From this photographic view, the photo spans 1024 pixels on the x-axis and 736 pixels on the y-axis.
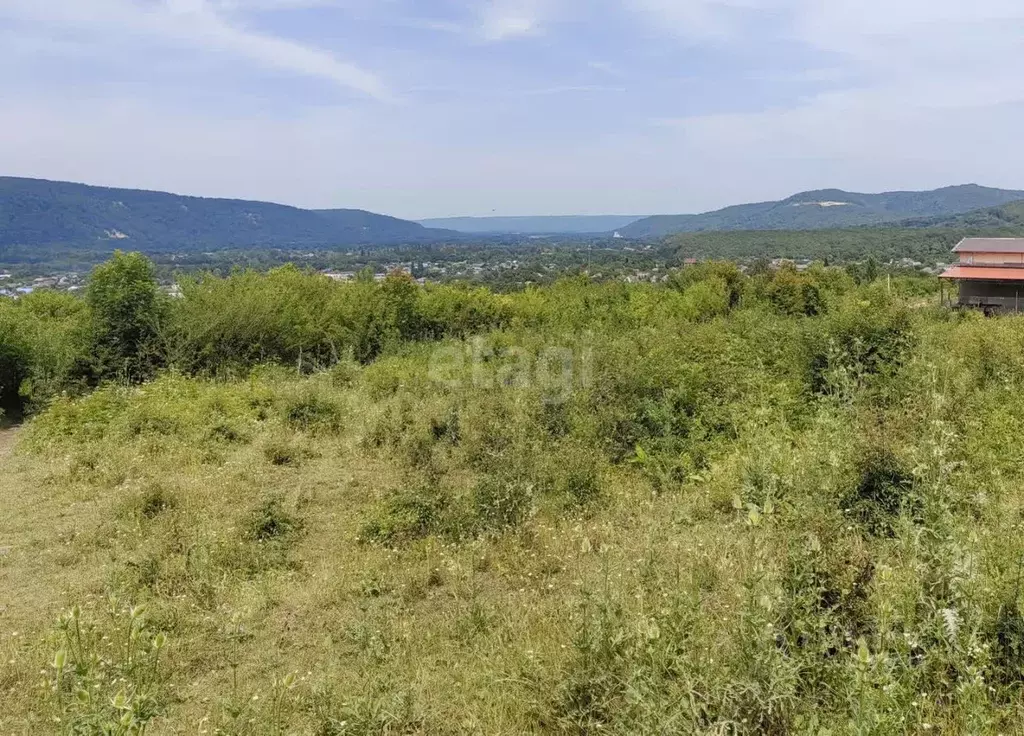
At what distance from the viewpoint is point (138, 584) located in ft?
14.9

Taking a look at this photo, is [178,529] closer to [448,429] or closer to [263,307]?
[448,429]

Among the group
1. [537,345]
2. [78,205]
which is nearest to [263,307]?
[537,345]

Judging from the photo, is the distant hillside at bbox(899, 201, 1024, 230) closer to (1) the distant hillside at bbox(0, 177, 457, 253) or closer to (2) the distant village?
(2) the distant village

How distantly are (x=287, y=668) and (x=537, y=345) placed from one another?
8.48 meters

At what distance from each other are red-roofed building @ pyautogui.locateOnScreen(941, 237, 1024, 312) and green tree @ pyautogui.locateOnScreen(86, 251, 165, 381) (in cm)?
2591

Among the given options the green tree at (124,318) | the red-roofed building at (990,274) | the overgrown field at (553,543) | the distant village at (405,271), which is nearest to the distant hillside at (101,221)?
the distant village at (405,271)

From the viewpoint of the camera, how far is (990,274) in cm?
2673

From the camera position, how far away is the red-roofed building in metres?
24.9

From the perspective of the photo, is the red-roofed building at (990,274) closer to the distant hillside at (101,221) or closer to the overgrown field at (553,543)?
the overgrown field at (553,543)

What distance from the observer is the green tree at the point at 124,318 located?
1256cm

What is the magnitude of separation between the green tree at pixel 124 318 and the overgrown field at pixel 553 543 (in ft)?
4.53

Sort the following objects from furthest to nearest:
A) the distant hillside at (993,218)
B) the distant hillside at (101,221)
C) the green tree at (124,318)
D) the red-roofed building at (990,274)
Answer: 1. the distant hillside at (101,221)
2. the distant hillside at (993,218)
3. the red-roofed building at (990,274)
4. the green tree at (124,318)

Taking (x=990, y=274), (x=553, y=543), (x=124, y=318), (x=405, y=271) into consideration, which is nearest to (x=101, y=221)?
(x=405, y=271)

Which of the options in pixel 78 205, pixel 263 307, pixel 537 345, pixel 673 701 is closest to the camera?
pixel 673 701
